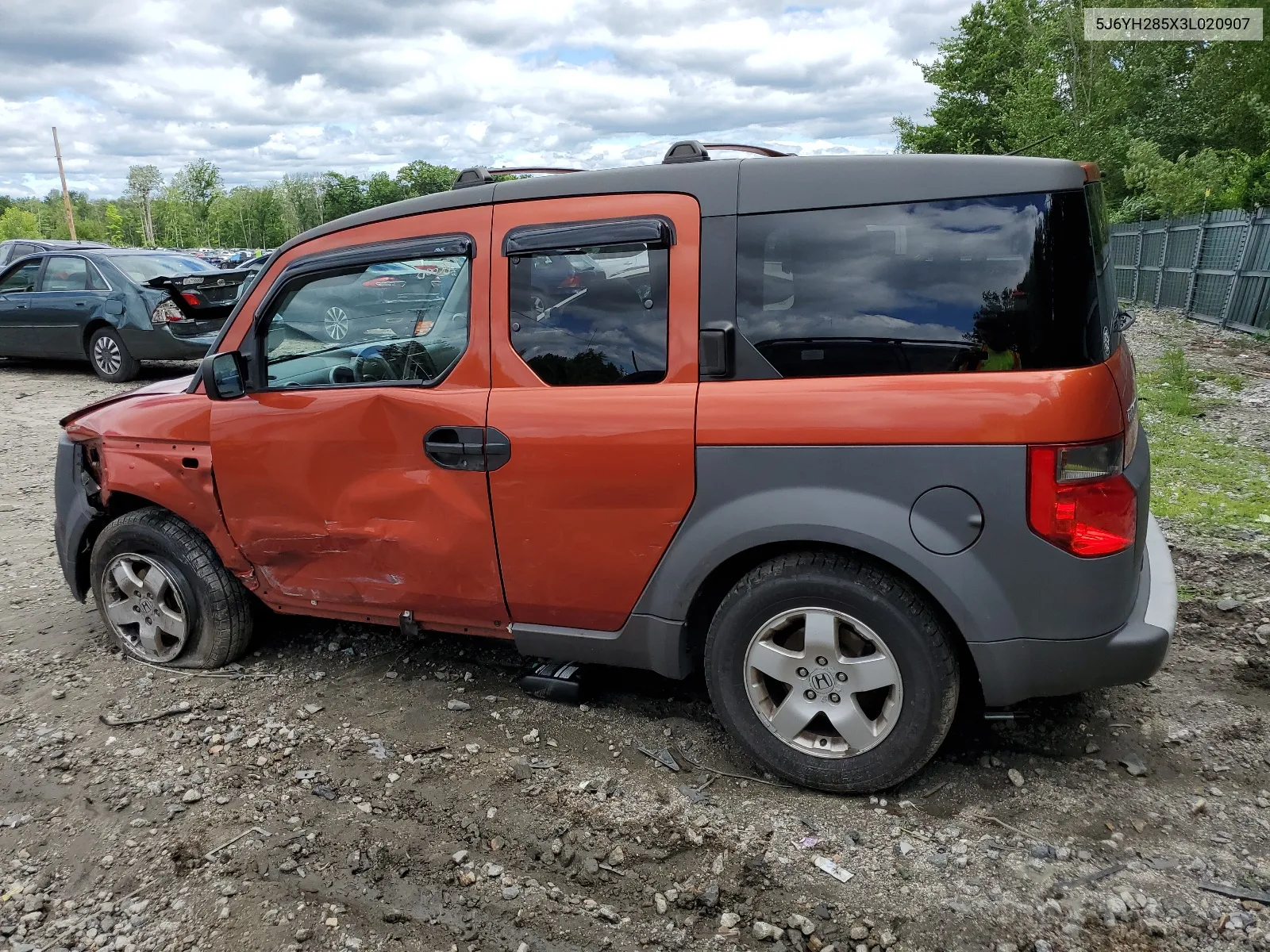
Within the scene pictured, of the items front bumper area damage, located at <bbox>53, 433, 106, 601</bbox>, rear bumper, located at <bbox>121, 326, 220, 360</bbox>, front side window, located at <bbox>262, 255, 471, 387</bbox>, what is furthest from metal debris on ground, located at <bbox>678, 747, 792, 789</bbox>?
rear bumper, located at <bbox>121, 326, 220, 360</bbox>

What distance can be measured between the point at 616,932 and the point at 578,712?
1.22 metres

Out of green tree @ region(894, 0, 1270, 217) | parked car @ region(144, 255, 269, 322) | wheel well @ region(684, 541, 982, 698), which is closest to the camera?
wheel well @ region(684, 541, 982, 698)

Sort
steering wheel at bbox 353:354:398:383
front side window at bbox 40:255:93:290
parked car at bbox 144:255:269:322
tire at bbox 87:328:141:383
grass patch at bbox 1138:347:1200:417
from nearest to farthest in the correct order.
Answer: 1. steering wheel at bbox 353:354:398:383
2. grass patch at bbox 1138:347:1200:417
3. parked car at bbox 144:255:269:322
4. tire at bbox 87:328:141:383
5. front side window at bbox 40:255:93:290

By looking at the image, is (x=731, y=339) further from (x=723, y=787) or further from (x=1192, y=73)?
(x=1192, y=73)

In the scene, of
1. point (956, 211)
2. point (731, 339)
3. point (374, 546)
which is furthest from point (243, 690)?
point (956, 211)

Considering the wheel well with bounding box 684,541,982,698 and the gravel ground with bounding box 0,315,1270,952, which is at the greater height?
the wheel well with bounding box 684,541,982,698

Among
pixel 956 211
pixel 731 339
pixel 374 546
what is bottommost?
pixel 374 546

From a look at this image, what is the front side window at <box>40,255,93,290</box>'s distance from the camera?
11.6 metres

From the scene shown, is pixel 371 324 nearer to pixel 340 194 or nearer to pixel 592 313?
pixel 592 313

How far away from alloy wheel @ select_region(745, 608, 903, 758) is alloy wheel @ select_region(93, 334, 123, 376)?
10.9m

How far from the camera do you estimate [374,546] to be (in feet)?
11.8

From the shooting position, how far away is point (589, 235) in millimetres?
3154

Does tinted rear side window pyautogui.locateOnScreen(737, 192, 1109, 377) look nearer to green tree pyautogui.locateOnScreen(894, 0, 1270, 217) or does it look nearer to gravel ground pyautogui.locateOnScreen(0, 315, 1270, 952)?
gravel ground pyautogui.locateOnScreen(0, 315, 1270, 952)

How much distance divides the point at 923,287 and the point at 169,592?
3.44 m
